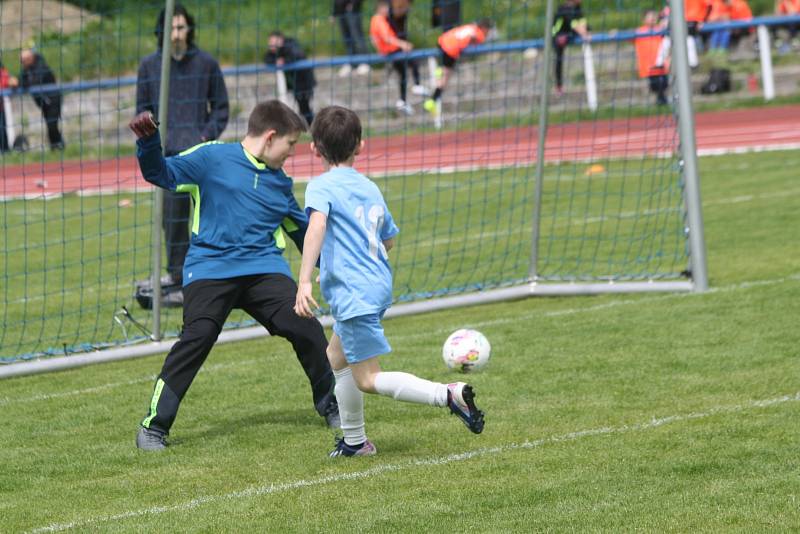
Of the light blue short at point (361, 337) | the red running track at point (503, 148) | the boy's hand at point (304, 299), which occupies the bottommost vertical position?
the light blue short at point (361, 337)

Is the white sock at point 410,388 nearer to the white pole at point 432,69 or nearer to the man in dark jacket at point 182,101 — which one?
the man in dark jacket at point 182,101

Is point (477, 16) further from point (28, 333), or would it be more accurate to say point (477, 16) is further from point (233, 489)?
point (233, 489)

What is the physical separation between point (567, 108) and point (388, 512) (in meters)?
12.7

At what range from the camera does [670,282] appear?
9852 millimetres

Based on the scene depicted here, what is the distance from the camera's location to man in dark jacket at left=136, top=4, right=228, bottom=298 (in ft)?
32.5

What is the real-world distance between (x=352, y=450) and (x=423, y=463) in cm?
36

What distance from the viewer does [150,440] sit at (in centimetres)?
653

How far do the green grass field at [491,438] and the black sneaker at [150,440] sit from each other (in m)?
0.07

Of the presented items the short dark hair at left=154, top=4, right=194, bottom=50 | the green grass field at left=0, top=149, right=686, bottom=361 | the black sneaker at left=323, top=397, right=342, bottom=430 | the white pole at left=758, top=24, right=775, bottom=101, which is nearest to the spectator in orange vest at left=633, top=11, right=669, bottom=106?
the green grass field at left=0, top=149, right=686, bottom=361

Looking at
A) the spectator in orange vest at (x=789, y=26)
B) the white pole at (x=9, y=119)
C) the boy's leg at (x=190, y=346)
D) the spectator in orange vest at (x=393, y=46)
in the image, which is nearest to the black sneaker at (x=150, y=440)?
the boy's leg at (x=190, y=346)

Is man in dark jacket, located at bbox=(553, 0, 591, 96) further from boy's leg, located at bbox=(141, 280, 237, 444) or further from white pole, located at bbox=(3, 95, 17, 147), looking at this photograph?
white pole, located at bbox=(3, 95, 17, 147)

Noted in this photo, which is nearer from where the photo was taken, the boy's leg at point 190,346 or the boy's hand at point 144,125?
the boy's hand at point 144,125

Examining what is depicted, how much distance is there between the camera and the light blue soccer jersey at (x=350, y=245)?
5.88 m

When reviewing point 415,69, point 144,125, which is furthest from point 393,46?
point 144,125
